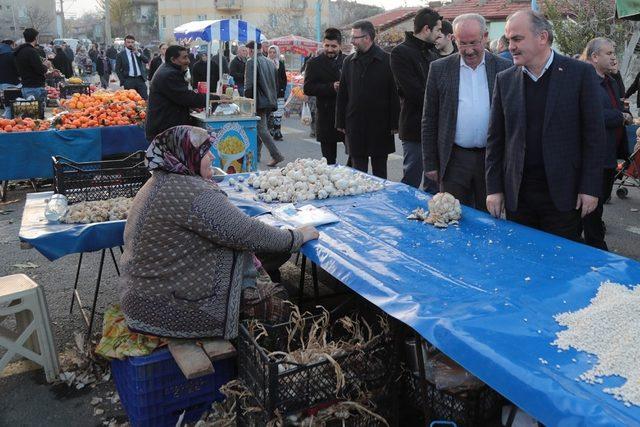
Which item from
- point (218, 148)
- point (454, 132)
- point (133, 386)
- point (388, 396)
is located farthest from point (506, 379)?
point (218, 148)

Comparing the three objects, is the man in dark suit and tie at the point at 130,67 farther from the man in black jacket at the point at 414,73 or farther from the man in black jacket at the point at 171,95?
the man in black jacket at the point at 414,73

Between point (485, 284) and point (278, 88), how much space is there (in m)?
11.8

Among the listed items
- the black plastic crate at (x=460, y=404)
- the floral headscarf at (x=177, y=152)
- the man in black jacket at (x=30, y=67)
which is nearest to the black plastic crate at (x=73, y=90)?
the man in black jacket at (x=30, y=67)

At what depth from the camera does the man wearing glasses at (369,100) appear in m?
5.96

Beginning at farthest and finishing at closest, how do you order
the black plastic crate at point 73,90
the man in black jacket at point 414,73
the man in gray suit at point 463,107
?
1. the black plastic crate at point 73,90
2. the man in black jacket at point 414,73
3. the man in gray suit at point 463,107

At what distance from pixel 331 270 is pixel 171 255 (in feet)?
2.60

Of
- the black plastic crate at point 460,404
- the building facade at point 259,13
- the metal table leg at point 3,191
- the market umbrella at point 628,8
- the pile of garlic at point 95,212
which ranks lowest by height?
the metal table leg at point 3,191

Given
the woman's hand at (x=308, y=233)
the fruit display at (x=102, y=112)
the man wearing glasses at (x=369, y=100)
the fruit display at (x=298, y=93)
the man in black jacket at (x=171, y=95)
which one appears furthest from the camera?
the fruit display at (x=298, y=93)

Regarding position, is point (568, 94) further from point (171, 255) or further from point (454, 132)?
point (171, 255)

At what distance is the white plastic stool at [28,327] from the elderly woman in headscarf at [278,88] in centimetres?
912

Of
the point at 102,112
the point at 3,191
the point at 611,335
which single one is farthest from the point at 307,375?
the point at 102,112

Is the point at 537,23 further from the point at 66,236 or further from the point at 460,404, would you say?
the point at 66,236

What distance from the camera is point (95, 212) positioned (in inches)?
145

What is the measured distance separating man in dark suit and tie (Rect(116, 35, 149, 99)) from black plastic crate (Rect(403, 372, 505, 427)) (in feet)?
42.5
